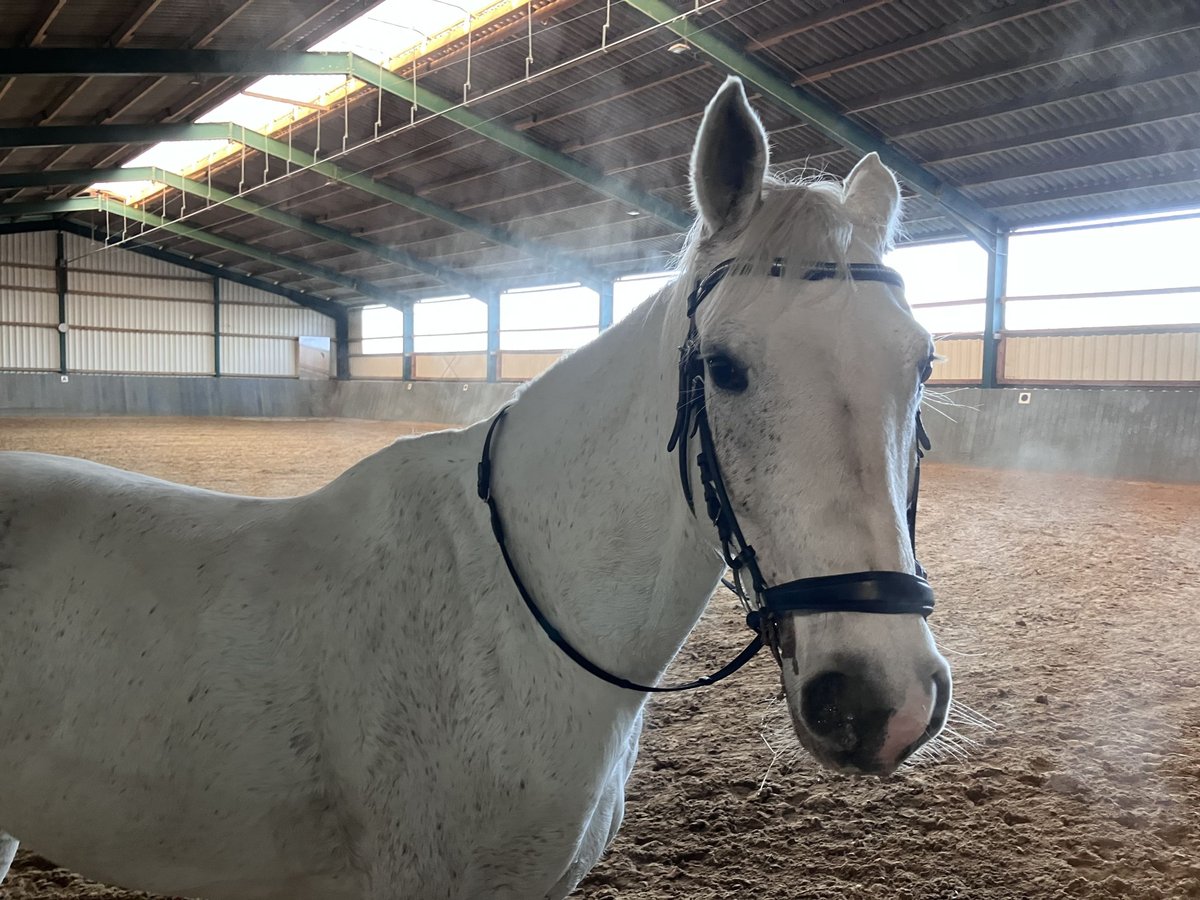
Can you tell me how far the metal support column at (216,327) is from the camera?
29.7m

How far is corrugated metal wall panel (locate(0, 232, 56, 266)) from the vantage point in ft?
82.9

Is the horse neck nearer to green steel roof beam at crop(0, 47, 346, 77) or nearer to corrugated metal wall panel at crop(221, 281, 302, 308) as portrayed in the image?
green steel roof beam at crop(0, 47, 346, 77)

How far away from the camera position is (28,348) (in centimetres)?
2578

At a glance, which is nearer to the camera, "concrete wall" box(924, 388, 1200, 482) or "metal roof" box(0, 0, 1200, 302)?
"metal roof" box(0, 0, 1200, 302)

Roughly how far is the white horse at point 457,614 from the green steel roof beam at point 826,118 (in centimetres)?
837

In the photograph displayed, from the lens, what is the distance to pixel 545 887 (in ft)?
4.60

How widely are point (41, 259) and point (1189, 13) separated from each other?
31230 millimetres

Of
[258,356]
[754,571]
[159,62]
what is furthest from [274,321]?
[754,571]

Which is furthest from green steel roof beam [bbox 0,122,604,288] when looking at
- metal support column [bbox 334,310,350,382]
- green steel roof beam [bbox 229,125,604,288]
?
metal support column [bbox 334,310,350,382]

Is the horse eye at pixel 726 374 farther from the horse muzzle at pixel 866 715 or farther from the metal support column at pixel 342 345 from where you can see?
the metal support column at pixel 342 345

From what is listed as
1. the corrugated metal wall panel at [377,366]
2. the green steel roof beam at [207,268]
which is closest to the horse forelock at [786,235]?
the green steel roof beam at [207,268]

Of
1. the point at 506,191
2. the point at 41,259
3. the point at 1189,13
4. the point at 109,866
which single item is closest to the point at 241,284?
the point at 41,259

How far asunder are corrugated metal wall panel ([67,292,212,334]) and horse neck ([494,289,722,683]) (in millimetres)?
31479

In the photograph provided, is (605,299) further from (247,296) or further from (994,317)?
(247,296)
